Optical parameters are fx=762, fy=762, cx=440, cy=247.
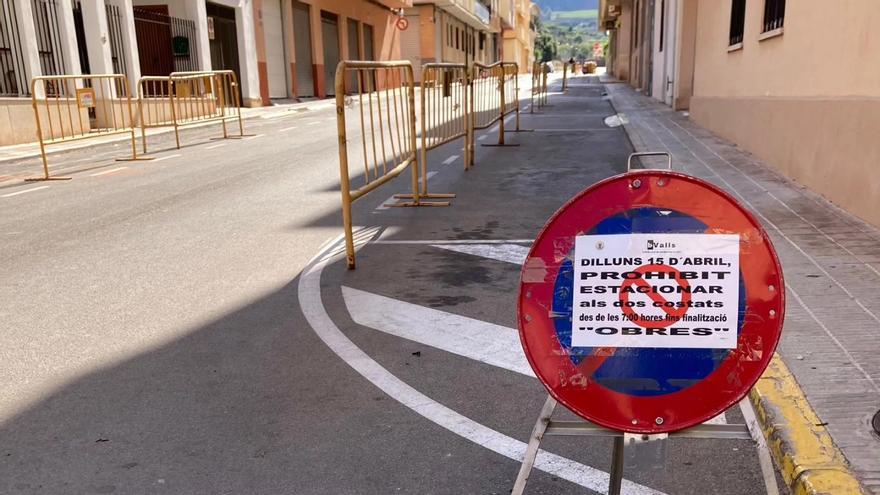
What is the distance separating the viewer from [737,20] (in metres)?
12.6

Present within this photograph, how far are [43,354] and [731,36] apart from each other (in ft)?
39.0

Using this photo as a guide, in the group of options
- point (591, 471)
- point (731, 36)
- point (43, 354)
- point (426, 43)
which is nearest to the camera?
point (591, 471)

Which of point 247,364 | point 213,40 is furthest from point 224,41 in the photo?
point 247,364

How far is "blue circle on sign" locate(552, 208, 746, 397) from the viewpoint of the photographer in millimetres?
2146

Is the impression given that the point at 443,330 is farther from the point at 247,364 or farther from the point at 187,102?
the point at 187,102

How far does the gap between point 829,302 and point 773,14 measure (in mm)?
6947

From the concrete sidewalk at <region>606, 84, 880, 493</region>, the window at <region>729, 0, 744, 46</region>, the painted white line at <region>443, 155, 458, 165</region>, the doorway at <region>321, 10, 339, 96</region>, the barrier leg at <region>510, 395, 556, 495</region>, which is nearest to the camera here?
the barrier leg at <region>510, 395, 556, 495</region>

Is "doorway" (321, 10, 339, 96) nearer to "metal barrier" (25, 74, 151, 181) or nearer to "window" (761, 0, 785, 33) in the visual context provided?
"metal barrier" (25, 74, 151, 181)

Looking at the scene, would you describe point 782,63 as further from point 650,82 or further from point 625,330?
point 650,82

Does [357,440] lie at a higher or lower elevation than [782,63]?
lower

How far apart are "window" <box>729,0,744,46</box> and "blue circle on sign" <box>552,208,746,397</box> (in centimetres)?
1099

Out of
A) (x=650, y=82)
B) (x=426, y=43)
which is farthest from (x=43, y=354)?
(x=426, y=43)

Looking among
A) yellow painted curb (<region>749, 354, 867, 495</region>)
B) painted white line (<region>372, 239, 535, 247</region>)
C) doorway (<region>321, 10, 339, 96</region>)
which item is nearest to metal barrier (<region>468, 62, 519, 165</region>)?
painted white line (<region>372, 239, 535, 247</region>)

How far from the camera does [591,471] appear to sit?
293 centimetres
